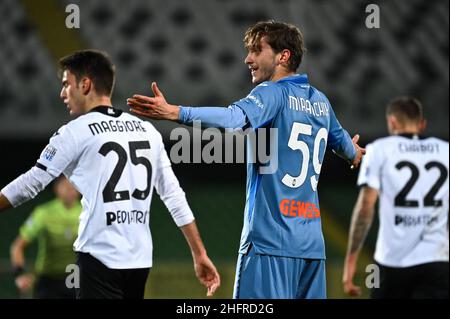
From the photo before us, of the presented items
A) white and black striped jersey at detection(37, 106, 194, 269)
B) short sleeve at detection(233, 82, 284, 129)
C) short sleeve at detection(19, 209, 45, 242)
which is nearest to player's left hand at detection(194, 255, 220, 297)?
white and black striped jersey at detection(37, 106, 194, 269)

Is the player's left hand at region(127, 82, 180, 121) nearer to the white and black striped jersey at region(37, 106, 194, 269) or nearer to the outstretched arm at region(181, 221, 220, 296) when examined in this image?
the white and black striped jersey at region(37, 106, 194, 269)

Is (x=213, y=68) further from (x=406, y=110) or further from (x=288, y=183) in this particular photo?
(x=288, y=183)

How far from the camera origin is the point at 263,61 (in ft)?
13.6

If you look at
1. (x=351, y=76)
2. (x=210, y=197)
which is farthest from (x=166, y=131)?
(x=351, y=76)

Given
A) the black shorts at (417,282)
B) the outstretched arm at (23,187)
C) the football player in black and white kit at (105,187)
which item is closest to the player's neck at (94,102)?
the football player in black and white kit at (105,187)

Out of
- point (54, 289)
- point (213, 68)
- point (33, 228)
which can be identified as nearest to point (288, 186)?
point (54, 289)

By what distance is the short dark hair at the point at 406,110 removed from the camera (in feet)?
20.9

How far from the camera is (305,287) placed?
13.6ft

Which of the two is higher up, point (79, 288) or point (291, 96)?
point (291, 96)

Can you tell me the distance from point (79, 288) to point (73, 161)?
2.22 ft

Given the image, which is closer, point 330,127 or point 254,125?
point 254,125

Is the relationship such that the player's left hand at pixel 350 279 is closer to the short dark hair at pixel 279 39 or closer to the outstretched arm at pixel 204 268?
the outstretched arm at pixel 204 268

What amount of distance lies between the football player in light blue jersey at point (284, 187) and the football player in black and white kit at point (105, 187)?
0.46 metres

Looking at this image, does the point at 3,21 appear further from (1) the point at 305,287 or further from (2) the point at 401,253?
(1) the point at 305,287
